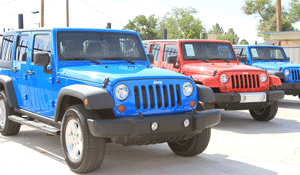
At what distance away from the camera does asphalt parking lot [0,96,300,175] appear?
5.49 meters

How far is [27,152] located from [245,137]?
3.87 meters

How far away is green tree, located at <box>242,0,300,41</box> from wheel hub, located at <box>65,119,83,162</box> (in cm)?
6020

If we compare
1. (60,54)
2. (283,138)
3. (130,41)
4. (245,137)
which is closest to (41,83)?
(60,54)

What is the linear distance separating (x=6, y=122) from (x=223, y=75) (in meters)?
4.43

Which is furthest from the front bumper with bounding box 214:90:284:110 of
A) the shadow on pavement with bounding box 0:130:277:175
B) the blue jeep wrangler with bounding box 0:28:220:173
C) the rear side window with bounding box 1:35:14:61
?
the rear side window with bounding box 1:35:14:61

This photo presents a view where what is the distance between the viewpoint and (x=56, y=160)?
5.94 metres

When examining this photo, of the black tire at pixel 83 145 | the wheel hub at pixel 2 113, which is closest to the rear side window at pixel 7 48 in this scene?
the wheel hub at pixel 2 113

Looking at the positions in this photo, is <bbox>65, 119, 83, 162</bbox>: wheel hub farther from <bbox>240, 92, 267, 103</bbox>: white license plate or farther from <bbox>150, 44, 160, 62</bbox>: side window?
<bbox>150, 44, 160, 62</bbox>: side window

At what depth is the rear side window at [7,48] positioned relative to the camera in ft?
25.5

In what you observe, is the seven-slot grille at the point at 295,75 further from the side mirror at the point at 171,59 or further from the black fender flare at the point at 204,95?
the black fender flare at the point at 204,95

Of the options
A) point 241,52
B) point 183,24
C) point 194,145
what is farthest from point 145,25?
point 194,145

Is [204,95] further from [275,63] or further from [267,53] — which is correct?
[267,53]

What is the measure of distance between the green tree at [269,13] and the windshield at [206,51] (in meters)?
54.1

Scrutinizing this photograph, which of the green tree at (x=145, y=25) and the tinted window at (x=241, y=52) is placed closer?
the tinted window at (x=241, y=52)
